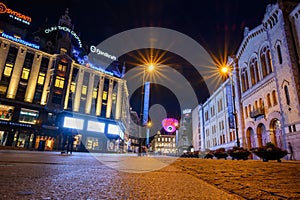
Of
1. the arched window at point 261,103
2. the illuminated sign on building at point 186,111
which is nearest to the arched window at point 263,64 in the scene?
the arched window at point 261,103

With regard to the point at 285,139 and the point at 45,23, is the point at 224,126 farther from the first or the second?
the point at 45,23

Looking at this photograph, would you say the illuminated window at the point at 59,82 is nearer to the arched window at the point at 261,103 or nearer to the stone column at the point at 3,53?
the stone column at the point at 3,53

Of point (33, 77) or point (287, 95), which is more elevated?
point (33, 77)

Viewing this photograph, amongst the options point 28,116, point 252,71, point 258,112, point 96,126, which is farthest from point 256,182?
point 96,126

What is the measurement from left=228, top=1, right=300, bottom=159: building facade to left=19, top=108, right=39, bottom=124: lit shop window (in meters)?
33.2

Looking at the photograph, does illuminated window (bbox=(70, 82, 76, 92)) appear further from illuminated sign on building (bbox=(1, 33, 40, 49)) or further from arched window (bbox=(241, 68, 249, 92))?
arched window (bbox=(241, 68, 249, 92))

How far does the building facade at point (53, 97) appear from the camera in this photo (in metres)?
29.6

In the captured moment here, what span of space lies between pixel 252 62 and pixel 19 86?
37113 mm

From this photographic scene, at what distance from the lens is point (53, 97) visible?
109 feet

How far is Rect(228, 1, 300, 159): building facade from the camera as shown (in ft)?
58.2

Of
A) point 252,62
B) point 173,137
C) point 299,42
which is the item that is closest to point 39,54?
point 252,62

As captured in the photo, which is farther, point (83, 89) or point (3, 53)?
point (83, 89)

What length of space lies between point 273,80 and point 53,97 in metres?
34.1

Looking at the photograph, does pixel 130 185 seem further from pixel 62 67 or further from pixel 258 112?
pixel 62 67
